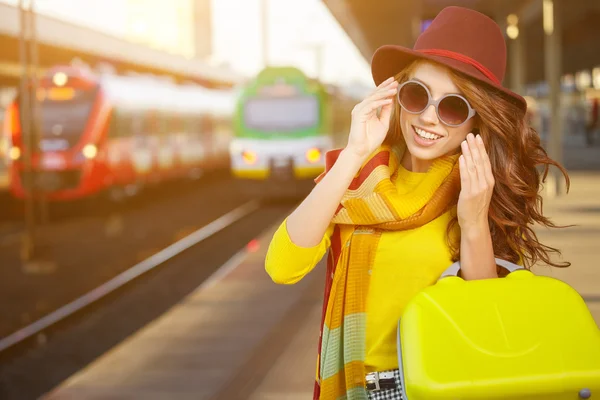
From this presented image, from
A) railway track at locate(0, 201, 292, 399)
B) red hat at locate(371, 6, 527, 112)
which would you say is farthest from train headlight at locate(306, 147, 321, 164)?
red hat at locate(371, 6, 527, 112)

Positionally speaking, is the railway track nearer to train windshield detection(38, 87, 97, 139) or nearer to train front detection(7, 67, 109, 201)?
train front detection(7, 67, 109, 201)

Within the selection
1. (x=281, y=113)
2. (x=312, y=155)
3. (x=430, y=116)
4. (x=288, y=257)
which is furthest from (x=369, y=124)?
(x=281, y=113)

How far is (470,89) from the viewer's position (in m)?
2.38

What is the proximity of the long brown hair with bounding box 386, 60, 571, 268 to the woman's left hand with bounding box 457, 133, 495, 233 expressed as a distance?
0.08 meters

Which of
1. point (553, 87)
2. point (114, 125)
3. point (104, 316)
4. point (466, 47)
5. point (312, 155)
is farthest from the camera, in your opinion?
point (114, 125)

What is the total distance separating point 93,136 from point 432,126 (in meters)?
18.9

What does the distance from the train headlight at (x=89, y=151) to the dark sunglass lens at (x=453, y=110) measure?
18.8 metres

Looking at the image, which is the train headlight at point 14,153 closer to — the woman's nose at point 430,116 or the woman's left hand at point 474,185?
the woman's nose at point 430,116

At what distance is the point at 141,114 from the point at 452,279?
22067 millimetres

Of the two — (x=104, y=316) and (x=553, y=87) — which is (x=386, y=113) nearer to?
(x=104, y=316)

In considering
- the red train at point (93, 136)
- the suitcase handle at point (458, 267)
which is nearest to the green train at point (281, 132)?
the red train at point (93, 136)

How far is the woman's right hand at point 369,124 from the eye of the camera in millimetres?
2330

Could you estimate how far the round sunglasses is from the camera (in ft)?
7.80

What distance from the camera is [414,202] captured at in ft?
7.66
